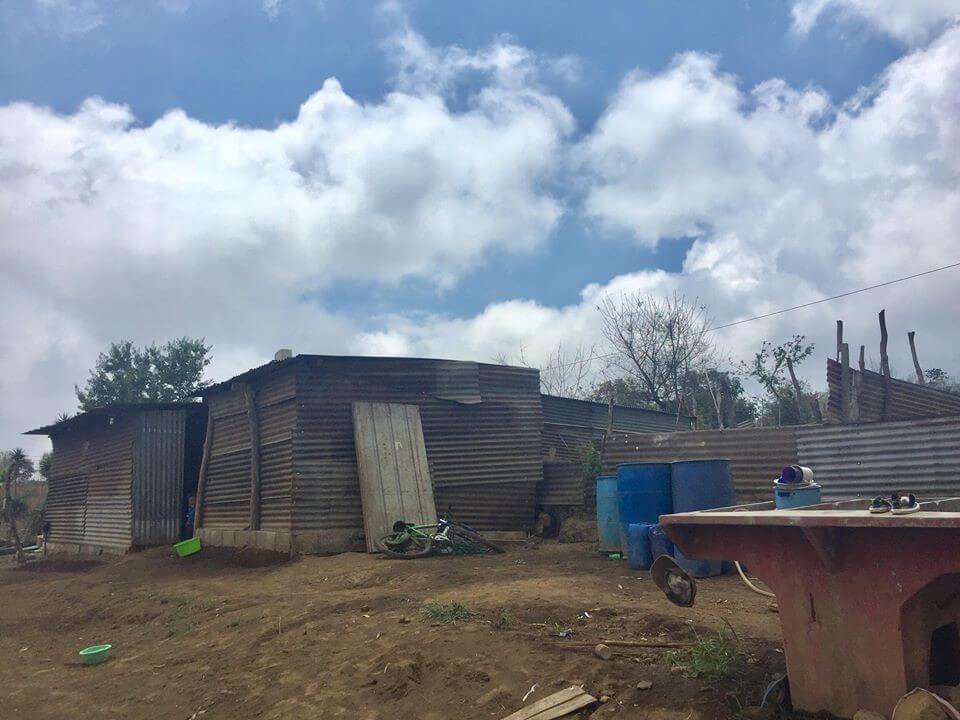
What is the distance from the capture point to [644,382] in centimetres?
2691

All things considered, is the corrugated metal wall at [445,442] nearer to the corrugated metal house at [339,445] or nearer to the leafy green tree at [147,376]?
the corrugated metal house at [339,445]

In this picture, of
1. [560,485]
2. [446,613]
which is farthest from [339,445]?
[446,613]

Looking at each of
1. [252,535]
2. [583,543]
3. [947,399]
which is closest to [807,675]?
[583,543]

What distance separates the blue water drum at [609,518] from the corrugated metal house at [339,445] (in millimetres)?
4455

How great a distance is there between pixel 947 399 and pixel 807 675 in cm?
1389

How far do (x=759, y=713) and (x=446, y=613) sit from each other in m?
3.41

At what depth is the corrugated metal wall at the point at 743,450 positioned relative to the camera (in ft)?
35.4

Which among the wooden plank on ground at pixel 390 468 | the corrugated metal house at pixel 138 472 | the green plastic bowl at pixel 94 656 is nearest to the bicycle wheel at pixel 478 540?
the wooden plank on ground at pixel 390 468

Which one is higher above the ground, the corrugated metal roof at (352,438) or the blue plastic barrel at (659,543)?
the corrugated metal roof at (352,438)

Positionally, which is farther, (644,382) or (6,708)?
(644,382)

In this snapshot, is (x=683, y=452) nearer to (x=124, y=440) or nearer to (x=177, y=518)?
(x=177, y=518)

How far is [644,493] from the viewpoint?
355 inches

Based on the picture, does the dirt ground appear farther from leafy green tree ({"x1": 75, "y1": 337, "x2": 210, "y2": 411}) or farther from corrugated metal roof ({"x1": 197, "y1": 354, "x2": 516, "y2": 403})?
leafy green tree ({"x1": 75, "y1": 337, "x2": 210, "y2": 411})

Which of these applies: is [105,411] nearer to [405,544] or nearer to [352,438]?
[352,438]
